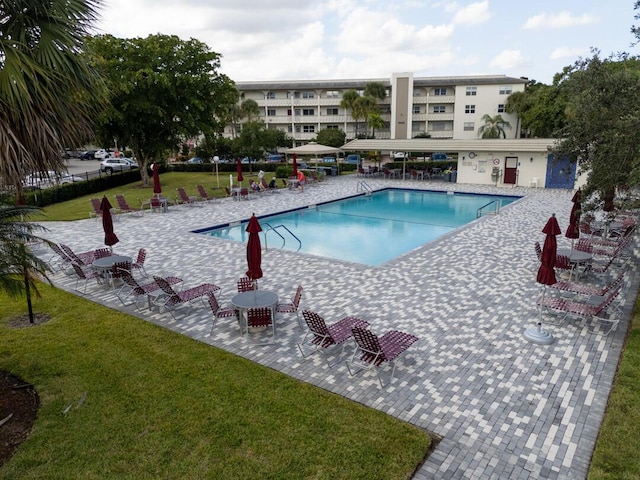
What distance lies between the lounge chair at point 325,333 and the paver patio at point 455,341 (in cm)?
24

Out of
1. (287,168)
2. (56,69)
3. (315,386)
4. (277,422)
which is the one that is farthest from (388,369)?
(287,168)

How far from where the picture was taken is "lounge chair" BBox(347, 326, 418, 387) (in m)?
6.97

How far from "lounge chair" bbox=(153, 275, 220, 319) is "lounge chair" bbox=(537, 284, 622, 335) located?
23.1 feet

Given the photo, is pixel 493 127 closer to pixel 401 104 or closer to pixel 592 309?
pixel 401 104

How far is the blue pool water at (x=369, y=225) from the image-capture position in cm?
1730

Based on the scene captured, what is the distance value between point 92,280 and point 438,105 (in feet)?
199

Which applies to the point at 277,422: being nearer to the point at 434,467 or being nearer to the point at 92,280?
the point at 434,467

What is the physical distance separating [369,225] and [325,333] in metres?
14.5

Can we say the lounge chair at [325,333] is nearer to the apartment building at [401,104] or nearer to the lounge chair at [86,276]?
the lounge chair at [86,276]

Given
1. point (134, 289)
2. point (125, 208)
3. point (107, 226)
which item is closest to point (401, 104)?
point (125, 208)

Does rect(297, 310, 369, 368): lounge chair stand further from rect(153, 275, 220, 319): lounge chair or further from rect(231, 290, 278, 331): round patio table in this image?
rect(153, 275, 220, 319): lounge chair

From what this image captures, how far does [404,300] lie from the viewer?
1035 cm

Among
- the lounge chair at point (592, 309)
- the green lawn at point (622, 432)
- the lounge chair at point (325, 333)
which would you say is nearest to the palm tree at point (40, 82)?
the lounge chair at point (325, 333)

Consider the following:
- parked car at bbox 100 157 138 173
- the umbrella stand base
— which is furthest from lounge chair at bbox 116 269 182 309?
parked car at bbox 100 157 138 173
